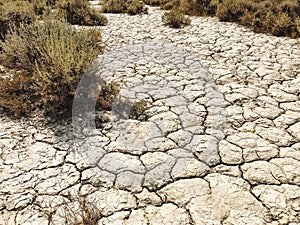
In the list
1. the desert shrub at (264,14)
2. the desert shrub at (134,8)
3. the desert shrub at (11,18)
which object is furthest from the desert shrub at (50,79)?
the desert shrub at (134,8)

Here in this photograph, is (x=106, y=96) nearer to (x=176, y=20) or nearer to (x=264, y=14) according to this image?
(x=176, y=20)

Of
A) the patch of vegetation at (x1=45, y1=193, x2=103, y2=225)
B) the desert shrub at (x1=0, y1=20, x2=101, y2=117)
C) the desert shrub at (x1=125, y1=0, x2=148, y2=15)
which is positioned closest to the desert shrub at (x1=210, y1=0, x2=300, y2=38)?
the desert shrub at (x1=125, y1=0, x2=148, y2=15)

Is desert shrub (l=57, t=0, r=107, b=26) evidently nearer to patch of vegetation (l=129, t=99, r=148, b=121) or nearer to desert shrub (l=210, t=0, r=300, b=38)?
desert shrub (l=210, t=0, r=300, b=38)

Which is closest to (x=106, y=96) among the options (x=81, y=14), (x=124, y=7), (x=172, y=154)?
(x=172, y=154)

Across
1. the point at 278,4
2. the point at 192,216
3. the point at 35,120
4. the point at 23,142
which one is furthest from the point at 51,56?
the point at 278,4

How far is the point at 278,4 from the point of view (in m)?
8.15

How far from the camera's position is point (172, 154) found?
3213mm

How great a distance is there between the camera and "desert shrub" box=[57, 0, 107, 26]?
8.18m

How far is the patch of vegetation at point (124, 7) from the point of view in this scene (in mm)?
9469

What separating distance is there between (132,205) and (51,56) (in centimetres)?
218

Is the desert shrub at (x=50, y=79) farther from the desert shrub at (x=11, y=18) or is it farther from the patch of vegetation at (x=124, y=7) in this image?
the patch of vegetation at (x=124, y=7)

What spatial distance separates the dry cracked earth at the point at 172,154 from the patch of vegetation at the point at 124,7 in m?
4.74

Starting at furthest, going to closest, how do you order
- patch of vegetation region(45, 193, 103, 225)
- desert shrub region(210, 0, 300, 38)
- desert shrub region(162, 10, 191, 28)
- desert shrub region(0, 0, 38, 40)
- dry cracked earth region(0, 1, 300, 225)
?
desert shrub region(162, 10, 191, 28) < desert shrub region(210, 0, 300, 38) < desert shrub region(0, 0, 38, 40) < dry cracked earth region(0, 1, 300, 225) < patch of vegetation region(45, 193, 103, 225)

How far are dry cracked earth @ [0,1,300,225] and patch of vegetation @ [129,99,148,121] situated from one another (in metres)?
0.06
